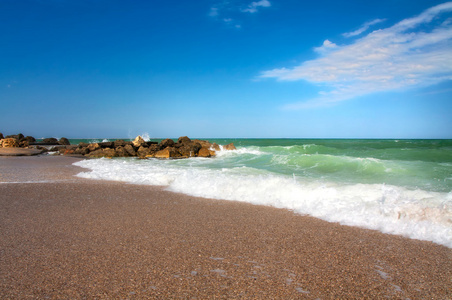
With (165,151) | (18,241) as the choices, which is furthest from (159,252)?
(165,151)

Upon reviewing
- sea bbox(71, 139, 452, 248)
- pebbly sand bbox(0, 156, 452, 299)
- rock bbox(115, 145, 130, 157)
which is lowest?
pebbly sand bbox(0, 156, 452, 299)

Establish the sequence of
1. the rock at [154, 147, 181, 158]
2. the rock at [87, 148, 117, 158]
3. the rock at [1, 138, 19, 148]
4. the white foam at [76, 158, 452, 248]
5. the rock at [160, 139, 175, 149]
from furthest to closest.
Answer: the rock at [1, 138, 19, 148]
the rock at [160, 139, 175, 149]
the rock at [87, 148, 117, 158]
the rock at [154, 147, 181, 158]
the white foam at [76, 158, 452, 248]

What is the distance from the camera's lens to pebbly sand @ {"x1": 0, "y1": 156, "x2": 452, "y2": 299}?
214 cm

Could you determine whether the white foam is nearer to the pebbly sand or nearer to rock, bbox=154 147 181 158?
the pebbly sand

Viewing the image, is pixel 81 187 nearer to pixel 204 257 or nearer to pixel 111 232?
pixel 111 232

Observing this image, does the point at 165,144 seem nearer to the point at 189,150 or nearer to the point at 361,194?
the point at 189,150

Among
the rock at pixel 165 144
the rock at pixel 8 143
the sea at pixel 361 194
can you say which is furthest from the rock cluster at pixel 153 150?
the sea at pixel 361 194

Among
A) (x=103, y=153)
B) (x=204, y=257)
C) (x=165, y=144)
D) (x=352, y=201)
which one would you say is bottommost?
(x=204, y=257)

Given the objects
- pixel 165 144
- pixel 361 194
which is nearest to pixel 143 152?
pixel 165 144

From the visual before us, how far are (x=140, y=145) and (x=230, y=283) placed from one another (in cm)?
1936

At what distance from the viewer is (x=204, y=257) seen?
2734mm

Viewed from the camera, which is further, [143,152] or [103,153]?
[103,153]

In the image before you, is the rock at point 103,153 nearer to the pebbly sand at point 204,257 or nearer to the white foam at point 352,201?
the white foam at point 352,201

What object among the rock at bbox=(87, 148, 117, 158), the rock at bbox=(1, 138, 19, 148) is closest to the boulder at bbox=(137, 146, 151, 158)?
the rock at bbox=(87, 148, 117, 158)
